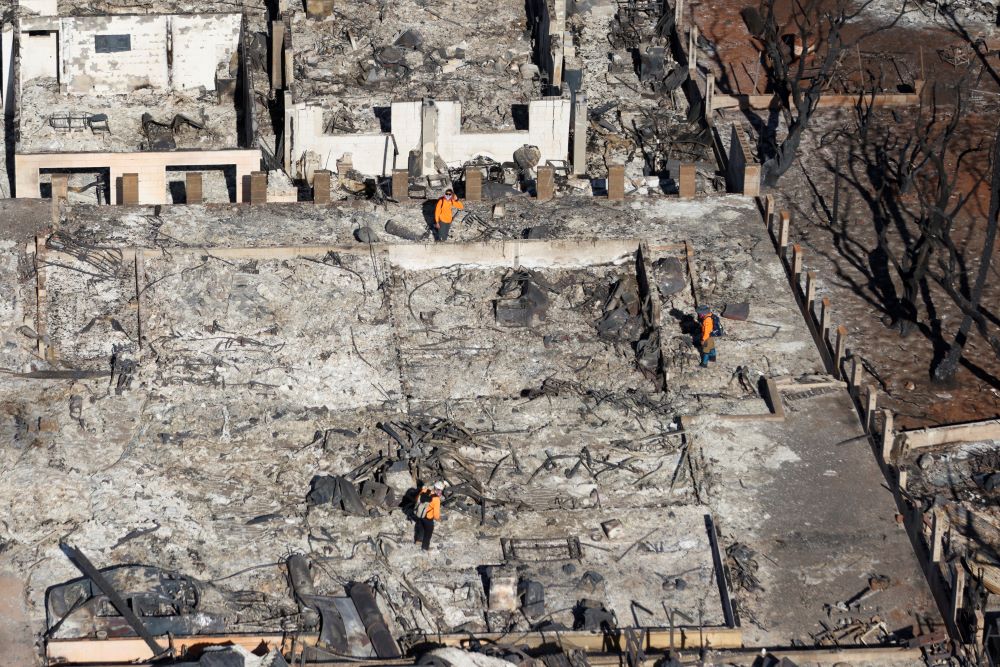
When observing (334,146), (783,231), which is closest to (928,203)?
(783,231)

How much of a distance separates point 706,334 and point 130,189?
1610 cm

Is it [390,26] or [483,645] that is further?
[390,26]

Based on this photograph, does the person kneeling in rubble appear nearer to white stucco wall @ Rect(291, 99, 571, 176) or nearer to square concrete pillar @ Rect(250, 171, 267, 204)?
square concrete pillar @ Rect(250, 171, 267, 204)

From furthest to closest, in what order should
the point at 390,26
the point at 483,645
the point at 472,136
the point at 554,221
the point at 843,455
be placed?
the point at 390,26
the point at 472,136
the point at 554,221
the point at 843,455
the point at 483,645

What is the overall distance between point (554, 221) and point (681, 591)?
46.5 feet

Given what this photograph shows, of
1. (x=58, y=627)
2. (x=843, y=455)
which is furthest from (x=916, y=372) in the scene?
(x=58, y=627)

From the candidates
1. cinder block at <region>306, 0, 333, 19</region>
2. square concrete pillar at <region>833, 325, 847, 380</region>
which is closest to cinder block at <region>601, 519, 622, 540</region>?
square concrete pillar at <region>833, 325, 847, 380</region>

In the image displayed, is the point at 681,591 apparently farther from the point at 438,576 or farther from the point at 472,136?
the point at 472,136

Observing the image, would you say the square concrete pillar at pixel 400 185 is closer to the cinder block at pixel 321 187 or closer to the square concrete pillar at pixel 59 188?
the cinder block at pixel 321 187

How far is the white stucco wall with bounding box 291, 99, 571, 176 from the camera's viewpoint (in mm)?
69000

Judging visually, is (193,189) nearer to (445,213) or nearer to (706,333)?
(445,213)

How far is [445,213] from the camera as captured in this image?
6297 centimetres

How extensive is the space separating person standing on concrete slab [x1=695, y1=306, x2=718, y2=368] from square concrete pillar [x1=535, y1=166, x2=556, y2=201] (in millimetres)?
6747

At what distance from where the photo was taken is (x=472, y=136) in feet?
227
